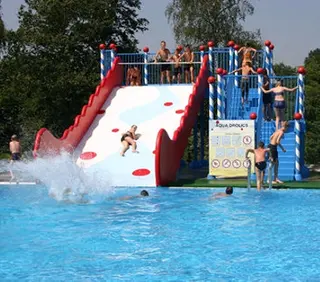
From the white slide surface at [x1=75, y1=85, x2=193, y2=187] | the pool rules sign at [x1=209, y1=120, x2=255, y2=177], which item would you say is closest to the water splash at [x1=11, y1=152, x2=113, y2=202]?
the white slide surface at [x1=75, y1=85, x2=193, y2=187]

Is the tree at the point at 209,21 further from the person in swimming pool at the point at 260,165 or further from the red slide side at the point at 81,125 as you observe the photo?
the person in swimming pool at the point at 260,165

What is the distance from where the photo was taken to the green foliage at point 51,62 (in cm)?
2864

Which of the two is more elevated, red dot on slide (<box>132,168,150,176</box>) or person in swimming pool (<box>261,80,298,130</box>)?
person in swimming pool (<box>261,80,298,130</box>)

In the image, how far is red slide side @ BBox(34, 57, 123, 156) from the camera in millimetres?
16141

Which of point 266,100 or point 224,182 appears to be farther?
point 266,100

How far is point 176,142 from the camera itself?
645 inches

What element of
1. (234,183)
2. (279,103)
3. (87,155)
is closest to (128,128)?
(87,155)

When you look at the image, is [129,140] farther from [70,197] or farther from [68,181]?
[70,197]

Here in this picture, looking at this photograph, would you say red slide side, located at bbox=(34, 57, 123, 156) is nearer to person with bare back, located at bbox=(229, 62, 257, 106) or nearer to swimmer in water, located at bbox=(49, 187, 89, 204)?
swimmer in water, located at bbox=(49, 187, 89, 204)

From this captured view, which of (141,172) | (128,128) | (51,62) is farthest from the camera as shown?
(51,62)

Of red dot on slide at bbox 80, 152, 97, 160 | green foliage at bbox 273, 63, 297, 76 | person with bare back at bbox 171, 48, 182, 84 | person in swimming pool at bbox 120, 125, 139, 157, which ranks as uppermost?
green foliage at bbox 273, 63, 297, 76

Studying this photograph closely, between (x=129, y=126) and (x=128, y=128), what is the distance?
0.41ft

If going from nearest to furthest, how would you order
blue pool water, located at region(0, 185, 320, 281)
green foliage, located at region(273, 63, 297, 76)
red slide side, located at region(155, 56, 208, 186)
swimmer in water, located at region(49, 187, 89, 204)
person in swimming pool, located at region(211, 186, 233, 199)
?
1. blue pool water, located at region(0, 185, 320, 281)
2. swimmer in water, located at region(49, 187, 89, 204)
3. person in swimming pool, located at region(211, 186, 233, 199)
4. red slide side, located at region(155, 56, 208, 186)
5. green foliage, located at region(273, 63, 297, 76)

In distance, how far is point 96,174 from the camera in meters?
15.4
